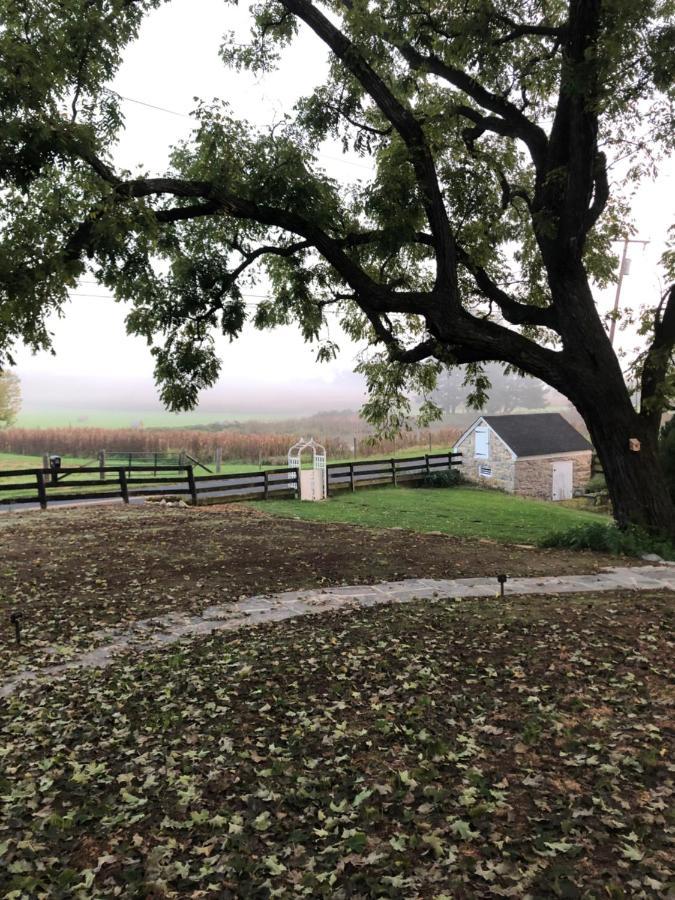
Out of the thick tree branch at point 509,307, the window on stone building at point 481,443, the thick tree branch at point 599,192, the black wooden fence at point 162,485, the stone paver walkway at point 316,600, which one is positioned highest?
the thick tree branch at point 599,192

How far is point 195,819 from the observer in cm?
310

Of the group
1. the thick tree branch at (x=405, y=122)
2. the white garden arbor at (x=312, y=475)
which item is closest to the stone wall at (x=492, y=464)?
the white garden arbor at (x=312, y=475)

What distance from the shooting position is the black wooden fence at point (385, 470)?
2448cm

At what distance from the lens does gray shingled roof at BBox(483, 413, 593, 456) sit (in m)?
29.2

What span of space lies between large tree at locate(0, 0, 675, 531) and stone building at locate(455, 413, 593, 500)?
17.8m

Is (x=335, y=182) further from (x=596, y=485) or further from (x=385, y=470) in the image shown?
(x=596, y=485)

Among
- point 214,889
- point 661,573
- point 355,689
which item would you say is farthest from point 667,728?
point 661,573

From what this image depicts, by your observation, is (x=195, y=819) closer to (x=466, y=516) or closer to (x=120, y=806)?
(x=120, y=806)

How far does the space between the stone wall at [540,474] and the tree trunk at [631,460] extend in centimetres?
1813

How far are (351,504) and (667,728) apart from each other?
55.6 ft

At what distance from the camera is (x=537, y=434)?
31.0m

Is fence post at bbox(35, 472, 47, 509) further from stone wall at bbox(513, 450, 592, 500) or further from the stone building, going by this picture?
stone wall at bbox(513, 450, 592, 500)

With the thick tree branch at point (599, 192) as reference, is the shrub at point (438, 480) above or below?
below

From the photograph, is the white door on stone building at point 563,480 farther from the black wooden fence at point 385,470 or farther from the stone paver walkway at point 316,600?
the stone paver walkway at point 316,600
